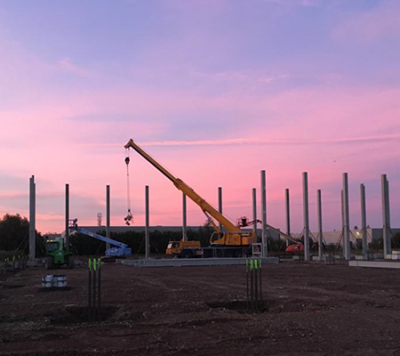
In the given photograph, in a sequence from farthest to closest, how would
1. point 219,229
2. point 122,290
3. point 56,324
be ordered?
point 219,229, point 122,290, point 56,324

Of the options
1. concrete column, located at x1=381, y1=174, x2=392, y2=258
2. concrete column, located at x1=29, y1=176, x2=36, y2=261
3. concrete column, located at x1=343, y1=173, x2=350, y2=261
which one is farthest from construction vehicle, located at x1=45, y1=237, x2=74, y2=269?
concrete column, located at x1=381, y1=174, x2=392, y2=258

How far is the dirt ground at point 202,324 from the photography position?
9781 mm

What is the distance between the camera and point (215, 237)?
47219 mm

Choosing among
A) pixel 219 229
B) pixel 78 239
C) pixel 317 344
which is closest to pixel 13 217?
pixel 78 239

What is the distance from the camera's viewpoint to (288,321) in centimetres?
1240

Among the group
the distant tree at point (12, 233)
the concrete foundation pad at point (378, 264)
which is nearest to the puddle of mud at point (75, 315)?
the concrete foundation pad at point (378, 264)

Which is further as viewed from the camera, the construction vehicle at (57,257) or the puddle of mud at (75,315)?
the construction vehicle at (57,257)

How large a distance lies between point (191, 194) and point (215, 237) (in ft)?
14.7

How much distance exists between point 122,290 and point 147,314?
665cm

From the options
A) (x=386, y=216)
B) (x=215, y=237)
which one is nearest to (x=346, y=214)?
(x=386, y=216)

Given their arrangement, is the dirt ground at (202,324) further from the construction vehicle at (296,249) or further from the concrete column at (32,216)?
the construction vehicle at (296,249)

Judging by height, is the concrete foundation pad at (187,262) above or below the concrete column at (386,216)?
below

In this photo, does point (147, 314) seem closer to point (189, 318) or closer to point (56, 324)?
point (189, 318)

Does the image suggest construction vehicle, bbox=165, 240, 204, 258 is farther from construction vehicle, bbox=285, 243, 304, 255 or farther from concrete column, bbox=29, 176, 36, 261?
construction vehicle, bbox=285, 243, 304, 255
